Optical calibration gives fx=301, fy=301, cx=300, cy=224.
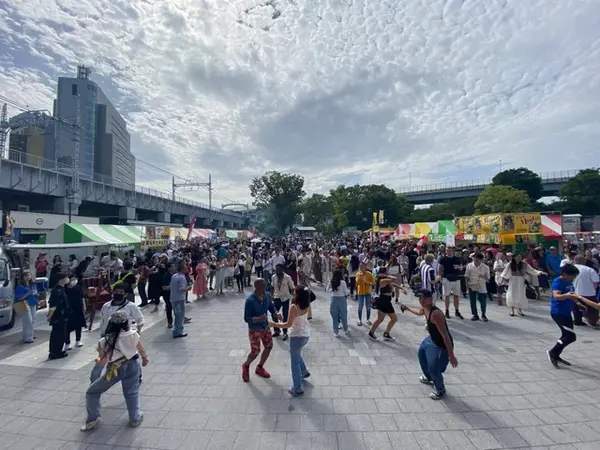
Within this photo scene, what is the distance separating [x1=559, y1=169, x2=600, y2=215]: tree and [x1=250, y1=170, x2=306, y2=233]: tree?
162ft

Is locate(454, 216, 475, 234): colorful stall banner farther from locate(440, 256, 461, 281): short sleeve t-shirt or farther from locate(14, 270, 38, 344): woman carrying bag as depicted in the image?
locate(14, 270, 38, 344): woman carrying bag

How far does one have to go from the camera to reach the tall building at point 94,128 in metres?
65.4

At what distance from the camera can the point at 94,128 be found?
7262 centimetres

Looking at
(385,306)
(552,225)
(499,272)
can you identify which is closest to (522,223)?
(552,225)

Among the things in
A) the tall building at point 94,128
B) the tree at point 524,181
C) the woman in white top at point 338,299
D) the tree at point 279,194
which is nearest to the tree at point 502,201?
the tree at point 524,181

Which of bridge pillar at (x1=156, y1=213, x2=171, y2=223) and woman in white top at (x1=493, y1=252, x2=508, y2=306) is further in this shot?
bridge pillar at (x1=156, y1=213, x2=171, y2=223)

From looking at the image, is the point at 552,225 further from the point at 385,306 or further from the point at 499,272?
the point at 385,306

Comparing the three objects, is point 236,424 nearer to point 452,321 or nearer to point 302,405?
point 302,405

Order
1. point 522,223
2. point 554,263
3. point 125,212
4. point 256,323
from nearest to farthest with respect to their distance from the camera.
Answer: point 256,323
point 554,263
point 522,223
point 125,212

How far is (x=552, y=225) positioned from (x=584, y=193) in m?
56.7

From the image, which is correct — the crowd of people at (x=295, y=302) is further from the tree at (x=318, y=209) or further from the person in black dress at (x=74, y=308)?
the tree at (x=318, y=209)

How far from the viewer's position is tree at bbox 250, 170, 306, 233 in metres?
55.2

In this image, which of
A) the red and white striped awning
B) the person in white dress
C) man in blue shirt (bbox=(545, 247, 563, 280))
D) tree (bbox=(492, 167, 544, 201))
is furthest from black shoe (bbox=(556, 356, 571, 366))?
tree (bbox=(492, 167, 544, 201))

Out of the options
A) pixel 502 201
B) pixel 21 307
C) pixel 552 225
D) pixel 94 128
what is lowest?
pixel 21 307
